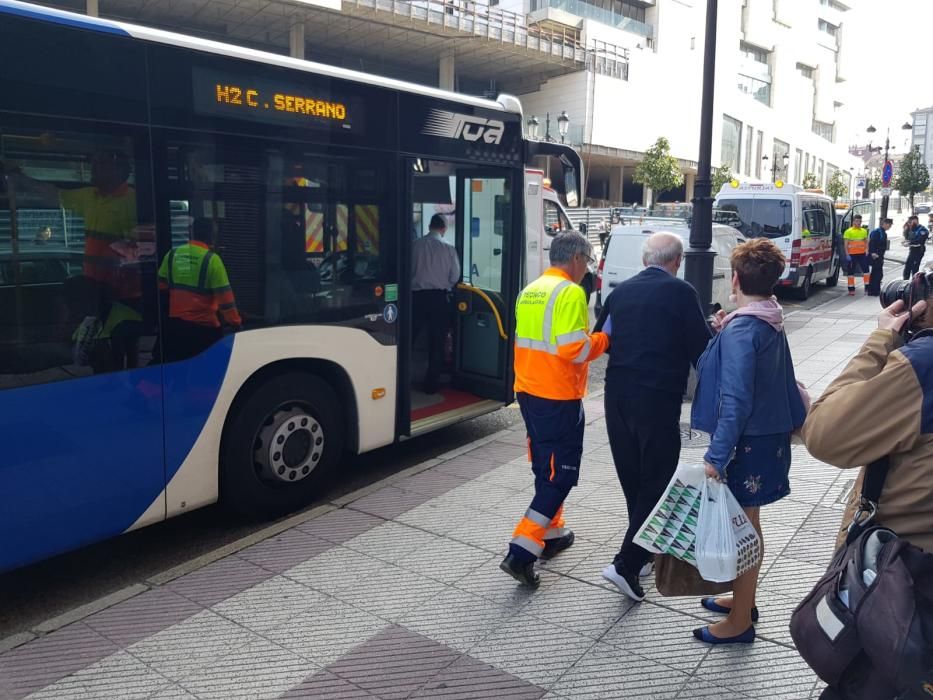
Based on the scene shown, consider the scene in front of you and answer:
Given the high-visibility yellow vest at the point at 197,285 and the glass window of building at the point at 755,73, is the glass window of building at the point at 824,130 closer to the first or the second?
the glass window of building at the point at 755,73

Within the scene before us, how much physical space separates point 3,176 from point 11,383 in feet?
3.20

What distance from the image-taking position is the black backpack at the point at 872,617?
2.09 meters

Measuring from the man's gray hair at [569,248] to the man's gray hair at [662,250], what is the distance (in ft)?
1.05

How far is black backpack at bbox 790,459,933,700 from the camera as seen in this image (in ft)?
6.84

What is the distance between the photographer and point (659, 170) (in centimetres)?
4856

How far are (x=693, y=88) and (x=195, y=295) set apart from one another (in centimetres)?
6168

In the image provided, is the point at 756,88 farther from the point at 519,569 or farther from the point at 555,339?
the point at 519,569

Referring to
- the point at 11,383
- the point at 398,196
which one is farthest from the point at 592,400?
the point at 11,383

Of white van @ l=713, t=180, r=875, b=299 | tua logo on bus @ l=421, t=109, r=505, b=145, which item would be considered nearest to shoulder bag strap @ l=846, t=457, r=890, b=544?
tua logo on bus @ l=421, t=109, r=505, b=145

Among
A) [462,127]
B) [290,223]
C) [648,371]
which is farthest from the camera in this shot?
[462,127]

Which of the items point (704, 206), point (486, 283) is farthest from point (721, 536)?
point (704, 206)

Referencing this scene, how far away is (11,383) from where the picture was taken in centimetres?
385

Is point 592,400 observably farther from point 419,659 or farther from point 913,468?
point 913,468

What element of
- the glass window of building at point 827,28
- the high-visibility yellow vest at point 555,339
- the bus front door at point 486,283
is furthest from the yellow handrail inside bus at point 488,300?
the glass window of building at point 827,28
